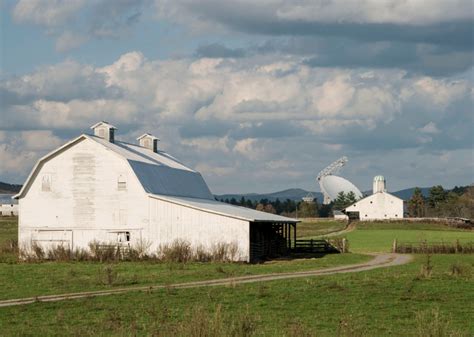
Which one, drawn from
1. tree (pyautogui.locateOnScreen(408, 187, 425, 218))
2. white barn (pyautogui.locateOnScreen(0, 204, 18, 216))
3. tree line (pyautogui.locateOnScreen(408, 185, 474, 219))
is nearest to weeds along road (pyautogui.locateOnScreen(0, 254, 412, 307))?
tree line (pyautogui.locateOnScreen(408, 185, 474, 219))

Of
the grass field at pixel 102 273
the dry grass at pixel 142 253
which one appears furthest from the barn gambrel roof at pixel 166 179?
the grass field at pixel 102 273

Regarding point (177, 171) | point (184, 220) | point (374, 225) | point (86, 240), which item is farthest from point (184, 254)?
point (374, 225)

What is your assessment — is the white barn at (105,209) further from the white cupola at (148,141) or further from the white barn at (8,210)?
the white barn at (8,210)

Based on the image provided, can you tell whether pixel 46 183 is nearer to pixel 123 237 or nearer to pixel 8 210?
pixel 123 237

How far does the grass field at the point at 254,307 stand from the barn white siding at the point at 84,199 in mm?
A: 13019

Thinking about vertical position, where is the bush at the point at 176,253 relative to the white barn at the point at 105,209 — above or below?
below

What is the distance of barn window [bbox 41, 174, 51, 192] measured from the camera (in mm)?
55625

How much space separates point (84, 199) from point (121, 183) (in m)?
2.46

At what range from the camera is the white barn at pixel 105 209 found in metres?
52.7

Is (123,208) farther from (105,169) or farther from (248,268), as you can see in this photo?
(248,268)

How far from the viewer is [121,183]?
54688 mm

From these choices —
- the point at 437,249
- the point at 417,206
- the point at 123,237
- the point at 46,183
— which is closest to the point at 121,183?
the point at 123,237

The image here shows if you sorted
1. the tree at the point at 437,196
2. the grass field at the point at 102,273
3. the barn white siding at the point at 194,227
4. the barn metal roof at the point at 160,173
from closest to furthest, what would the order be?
→ the grass field at the point at 102,273, the barn white siding at the point at 194,227, the barn metal roof at the point at 160,173, the tree at the point at 437,196

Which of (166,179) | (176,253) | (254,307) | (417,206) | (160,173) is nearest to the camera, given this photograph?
(254,307)
